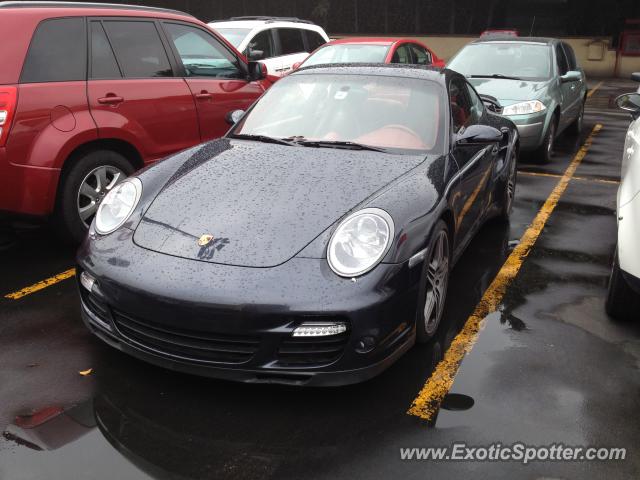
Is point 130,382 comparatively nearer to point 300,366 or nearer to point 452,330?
point 300,366

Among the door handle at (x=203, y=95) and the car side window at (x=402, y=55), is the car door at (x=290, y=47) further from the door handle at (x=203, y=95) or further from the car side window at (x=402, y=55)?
the door handle at (x=203, y=95)

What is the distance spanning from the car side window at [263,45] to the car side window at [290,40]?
0.74ft

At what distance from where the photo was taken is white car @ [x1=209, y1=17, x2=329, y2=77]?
9.18 metres

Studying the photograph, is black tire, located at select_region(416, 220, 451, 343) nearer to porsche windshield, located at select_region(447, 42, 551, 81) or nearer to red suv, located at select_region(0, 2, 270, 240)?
red suv, located at select_region(0, 2, 270, 240)

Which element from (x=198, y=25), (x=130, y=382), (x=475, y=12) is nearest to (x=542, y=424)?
(x=130, y=382)

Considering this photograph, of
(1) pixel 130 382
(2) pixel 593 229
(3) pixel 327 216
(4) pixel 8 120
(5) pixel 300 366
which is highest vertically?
(4) pixel 8 120

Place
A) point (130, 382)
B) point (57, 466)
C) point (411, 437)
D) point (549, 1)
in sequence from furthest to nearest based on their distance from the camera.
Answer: point (549, 1)
point (130, 382)
point (411, 437)
point (57, 466)

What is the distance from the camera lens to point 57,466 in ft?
7.89

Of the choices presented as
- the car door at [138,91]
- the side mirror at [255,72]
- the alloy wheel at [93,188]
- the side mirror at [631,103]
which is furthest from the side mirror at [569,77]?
the alloy wheel at [93,188]

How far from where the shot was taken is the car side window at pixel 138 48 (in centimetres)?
Answer: 502

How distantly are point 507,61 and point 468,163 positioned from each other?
524 centimetres

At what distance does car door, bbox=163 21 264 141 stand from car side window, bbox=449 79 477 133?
7.23ft

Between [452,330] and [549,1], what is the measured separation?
2178 centimetres

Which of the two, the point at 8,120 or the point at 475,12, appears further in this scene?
the point at 475,12
